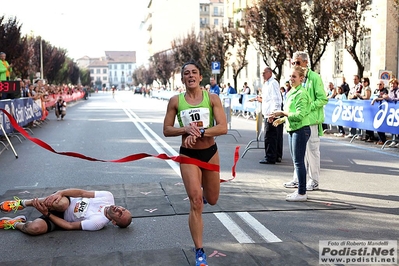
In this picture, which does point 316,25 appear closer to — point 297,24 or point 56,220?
point 297,24

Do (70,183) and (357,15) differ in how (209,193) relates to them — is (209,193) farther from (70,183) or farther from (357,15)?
(357,15)

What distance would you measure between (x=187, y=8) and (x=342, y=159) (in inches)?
4498

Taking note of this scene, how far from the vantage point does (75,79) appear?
99.4 m

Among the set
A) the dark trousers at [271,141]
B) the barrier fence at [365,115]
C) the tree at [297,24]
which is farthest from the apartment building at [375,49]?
the dark trousers at [271,141]

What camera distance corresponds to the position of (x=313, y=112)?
835 centimetres

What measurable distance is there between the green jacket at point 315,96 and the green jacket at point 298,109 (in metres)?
0.28

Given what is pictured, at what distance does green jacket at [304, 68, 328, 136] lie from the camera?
8.30 m

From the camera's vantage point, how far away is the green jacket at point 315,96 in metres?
8.30

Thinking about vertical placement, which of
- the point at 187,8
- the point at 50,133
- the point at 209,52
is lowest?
the point at 50,133

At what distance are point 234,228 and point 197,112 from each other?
171cm

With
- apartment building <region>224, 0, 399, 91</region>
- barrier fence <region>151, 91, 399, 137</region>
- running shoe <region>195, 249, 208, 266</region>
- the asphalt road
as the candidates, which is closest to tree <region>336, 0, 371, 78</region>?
apartment building <region>224, 0, 399, 91</region>

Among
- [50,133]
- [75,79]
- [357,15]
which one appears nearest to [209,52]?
[357,15]

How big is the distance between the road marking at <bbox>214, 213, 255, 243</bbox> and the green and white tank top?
1362 millimetres

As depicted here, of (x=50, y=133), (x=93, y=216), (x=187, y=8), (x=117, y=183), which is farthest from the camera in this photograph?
(x=187, y=8)
